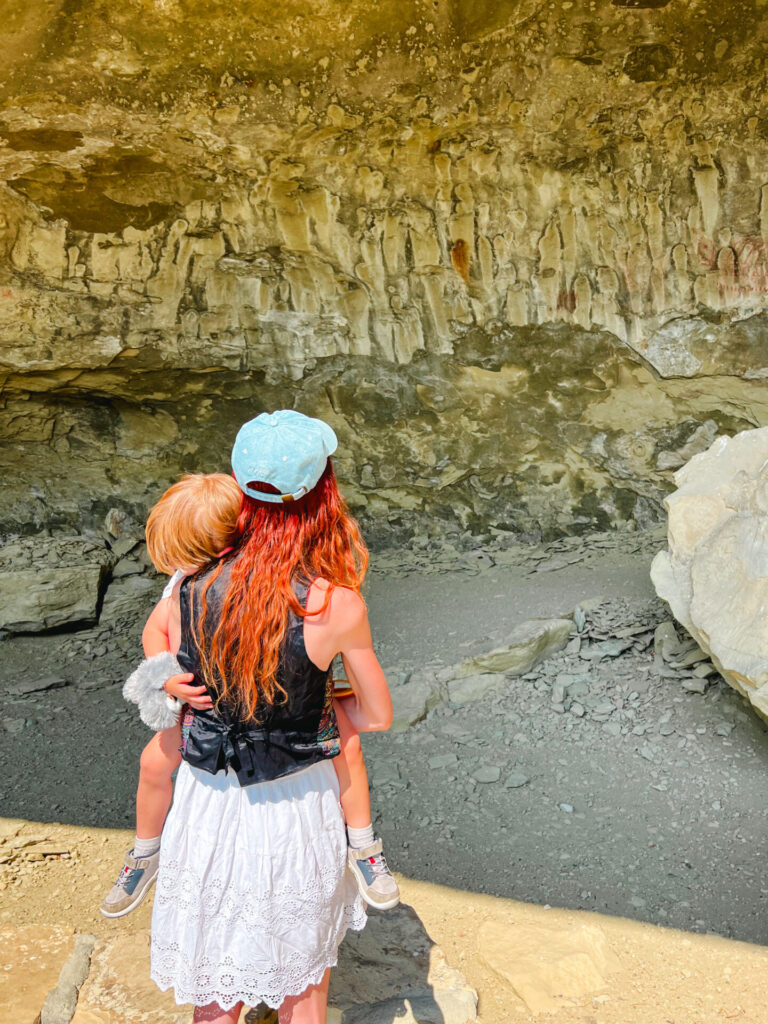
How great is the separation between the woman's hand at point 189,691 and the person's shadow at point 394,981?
0.96m

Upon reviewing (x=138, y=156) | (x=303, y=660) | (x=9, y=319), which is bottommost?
(x=303, y=660)

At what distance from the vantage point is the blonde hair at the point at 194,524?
4.91ft

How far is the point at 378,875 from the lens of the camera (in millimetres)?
1647

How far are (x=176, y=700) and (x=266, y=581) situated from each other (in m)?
0.33

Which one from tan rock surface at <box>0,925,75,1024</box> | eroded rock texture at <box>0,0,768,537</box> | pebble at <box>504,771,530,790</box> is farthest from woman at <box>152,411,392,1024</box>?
eroded rock texture at <box>0,0,768,537</box>

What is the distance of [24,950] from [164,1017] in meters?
0.52

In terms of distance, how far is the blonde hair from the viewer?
4.91 feet

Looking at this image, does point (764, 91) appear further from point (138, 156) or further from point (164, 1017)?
point (164, 1017)

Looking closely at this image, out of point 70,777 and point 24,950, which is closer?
point 24,950

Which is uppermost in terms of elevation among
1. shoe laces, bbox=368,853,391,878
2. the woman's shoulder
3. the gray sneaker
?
the woman's shoulder

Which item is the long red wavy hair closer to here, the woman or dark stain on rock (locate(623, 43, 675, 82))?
the woman

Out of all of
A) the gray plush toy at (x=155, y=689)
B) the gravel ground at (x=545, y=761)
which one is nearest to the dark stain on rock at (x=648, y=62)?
the gravel ground at (x=545, y=761)

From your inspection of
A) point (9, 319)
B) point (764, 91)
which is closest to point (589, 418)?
point (764, 91)

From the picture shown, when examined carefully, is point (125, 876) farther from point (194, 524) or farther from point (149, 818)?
point (194, 524)
